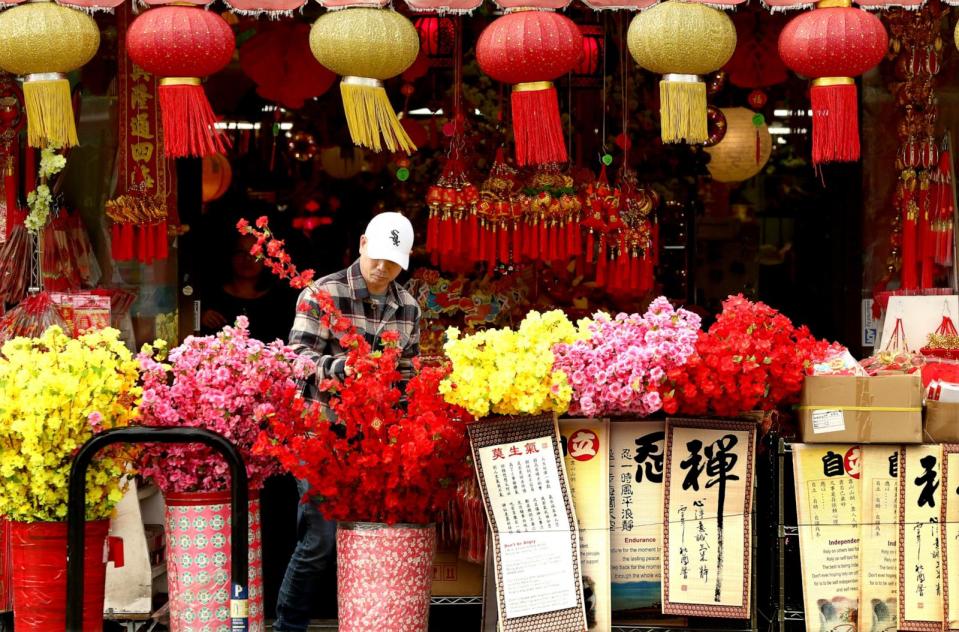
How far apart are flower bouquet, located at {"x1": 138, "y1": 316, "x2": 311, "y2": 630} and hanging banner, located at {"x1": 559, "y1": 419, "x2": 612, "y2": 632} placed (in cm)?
104

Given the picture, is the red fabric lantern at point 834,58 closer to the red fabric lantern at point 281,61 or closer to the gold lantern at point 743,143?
the gold lantern at point 743,143

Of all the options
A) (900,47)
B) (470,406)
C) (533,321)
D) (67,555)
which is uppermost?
(900,47)

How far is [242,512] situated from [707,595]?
1.71 meters

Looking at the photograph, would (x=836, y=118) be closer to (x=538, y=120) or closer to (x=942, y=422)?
(x=538, y=120)

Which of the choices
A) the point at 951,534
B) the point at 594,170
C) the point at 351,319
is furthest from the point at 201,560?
the point at 594,170

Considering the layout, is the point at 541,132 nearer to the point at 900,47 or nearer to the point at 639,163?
the point at 900,47

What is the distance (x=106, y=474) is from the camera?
4465 mm

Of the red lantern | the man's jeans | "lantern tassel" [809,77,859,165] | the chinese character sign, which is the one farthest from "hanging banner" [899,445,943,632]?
the red lantern

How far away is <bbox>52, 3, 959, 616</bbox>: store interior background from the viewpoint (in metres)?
7.27

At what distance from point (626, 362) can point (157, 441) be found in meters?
1.61

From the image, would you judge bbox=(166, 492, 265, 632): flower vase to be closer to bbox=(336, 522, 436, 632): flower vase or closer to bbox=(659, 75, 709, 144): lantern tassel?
bbox=(336, 522, 436, 632): flower vase

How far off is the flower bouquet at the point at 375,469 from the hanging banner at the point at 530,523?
0.56ft

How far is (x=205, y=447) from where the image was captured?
175 inches

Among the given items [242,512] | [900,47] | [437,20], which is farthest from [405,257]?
[900,47]
